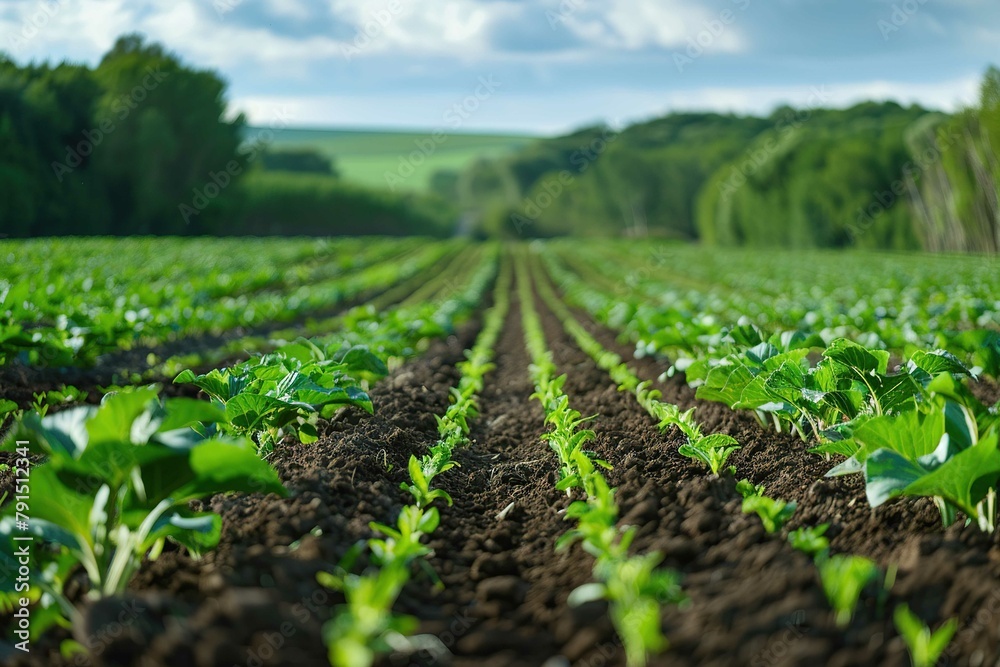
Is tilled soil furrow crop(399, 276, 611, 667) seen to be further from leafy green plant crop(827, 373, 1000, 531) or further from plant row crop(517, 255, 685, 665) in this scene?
leafy green plant crop(827, 373, 1000, 531)

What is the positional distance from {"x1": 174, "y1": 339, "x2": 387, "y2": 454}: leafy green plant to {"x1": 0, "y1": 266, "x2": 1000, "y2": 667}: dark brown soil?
0.58 feet

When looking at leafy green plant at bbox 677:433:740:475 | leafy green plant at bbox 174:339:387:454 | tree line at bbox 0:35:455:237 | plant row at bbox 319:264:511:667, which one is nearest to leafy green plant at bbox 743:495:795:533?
leafy green plant at bbox 677:433:740:475

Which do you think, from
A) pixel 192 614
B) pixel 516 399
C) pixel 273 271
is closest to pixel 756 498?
pixel 192 614

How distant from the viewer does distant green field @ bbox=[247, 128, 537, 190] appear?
93206 millimetres

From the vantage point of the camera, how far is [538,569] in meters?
2.70

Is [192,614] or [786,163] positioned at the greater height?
[786,163]

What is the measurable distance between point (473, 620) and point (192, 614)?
2.70 ft

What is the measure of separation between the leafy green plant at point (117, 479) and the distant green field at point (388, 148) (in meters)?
83.8

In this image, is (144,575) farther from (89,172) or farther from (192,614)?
(89,172)

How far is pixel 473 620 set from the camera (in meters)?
2.32

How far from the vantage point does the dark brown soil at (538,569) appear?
1.84 meters

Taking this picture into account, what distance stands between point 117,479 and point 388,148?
363 ft

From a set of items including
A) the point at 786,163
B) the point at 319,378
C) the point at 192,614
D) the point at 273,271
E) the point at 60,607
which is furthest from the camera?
the point at 786,163

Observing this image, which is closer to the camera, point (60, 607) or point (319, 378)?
point (60, 607)
